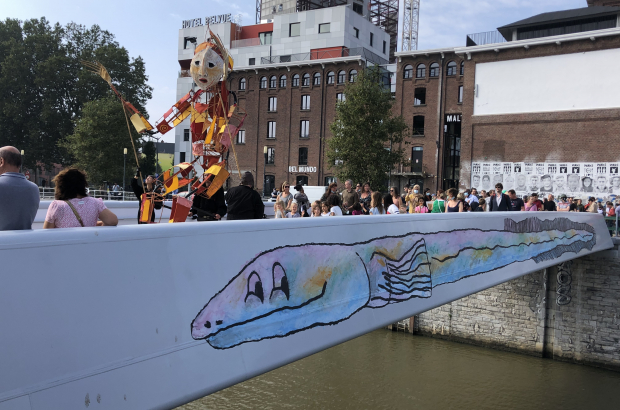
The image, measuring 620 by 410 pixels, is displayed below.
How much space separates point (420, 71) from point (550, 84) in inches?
451

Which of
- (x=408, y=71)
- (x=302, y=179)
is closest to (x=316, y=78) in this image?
(x=408, y=71)

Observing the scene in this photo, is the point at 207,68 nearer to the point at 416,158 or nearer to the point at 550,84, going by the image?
the point at 550,84

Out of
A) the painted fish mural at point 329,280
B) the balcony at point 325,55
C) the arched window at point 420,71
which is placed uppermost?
the balcony at point 325,55

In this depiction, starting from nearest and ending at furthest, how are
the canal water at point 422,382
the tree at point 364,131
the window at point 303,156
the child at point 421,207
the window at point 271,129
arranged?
the child at point 421,207
the canal water at point 422,382
the tree at point 364,131
the window at point 303,156
the window at point 271,129

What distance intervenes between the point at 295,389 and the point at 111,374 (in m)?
10.8

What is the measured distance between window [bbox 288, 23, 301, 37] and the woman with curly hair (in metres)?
51.2

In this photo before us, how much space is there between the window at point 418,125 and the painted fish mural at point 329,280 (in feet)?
116

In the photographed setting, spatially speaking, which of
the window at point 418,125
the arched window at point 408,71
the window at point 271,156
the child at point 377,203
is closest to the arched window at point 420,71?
the arched window at point 408,71

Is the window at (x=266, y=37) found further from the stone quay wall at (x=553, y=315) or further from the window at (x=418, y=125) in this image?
the stone quay wall at (x=553, y=315)

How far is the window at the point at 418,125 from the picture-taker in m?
43.2

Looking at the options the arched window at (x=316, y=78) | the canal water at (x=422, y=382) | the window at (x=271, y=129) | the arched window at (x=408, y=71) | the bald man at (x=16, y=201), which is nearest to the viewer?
the bald man at (x=16, y=201)

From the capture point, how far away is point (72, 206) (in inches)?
154

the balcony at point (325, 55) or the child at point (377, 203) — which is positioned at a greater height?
the balcony at point (325, 55)

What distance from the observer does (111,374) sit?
306 centimetres
